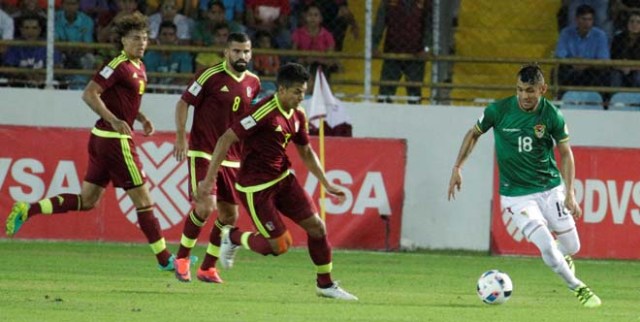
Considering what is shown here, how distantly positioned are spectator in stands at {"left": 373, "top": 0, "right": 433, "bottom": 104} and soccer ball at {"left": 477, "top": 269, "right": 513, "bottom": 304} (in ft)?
26.7

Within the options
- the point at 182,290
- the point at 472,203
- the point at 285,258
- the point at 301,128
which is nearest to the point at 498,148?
the point at 301,128

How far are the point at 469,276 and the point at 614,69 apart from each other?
18.2 ft

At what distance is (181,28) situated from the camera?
2158 cm

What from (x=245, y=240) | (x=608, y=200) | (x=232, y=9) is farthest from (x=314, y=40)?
(x=245, y=240)

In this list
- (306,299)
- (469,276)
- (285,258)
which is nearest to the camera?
(306,299)

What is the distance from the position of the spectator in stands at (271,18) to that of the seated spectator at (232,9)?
10cm

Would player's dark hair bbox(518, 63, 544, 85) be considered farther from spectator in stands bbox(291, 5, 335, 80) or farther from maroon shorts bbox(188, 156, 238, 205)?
spectator in stands bbox(291, 5, 335, 80)

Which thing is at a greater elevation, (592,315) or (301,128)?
(301,128)

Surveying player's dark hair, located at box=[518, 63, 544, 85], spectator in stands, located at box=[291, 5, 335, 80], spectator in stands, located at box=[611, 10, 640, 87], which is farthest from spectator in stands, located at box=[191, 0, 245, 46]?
player's dark hair, located at box=[518, 63, 544, 85]

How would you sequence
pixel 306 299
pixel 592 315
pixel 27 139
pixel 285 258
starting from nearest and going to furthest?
pixel 592 315
pixel 306 299
pixel 285 258
pixel 27 139

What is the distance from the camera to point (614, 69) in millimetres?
20938

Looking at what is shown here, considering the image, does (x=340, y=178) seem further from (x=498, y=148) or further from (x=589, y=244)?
(x=498, y=148)

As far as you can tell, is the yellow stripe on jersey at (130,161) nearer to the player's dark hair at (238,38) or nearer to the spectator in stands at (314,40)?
the player's dark hair at (238,38)

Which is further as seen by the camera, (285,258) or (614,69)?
(614,69)
